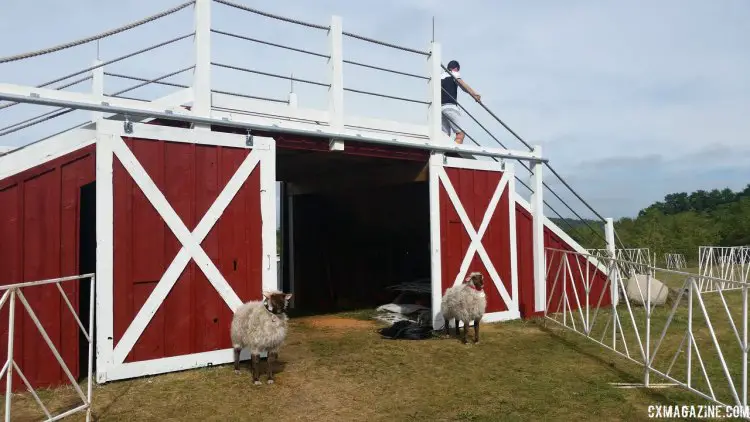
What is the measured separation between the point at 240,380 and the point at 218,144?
3.43 m

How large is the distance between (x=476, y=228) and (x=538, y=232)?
6.04 ft

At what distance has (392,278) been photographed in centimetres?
1411

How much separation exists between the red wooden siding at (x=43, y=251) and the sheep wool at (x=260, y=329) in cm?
216

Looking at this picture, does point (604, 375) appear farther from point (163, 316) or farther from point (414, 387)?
point (163, 316)

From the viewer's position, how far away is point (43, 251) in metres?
6.41

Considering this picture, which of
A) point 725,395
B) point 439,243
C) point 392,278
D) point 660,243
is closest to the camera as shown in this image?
point 725,395

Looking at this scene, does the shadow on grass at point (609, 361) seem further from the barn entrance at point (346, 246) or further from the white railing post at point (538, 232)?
the barn entrance at point (346, 246)

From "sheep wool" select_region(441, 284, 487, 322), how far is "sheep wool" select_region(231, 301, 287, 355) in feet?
11.2

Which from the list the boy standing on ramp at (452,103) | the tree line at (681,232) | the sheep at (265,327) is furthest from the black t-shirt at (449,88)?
the tree line at (681,232)

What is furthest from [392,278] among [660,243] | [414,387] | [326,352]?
[660,243]

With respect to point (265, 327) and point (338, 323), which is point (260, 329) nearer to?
point (265, 327)

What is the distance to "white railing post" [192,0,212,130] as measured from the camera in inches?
278

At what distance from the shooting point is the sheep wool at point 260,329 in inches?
245

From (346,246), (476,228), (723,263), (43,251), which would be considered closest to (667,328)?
(476,228)
